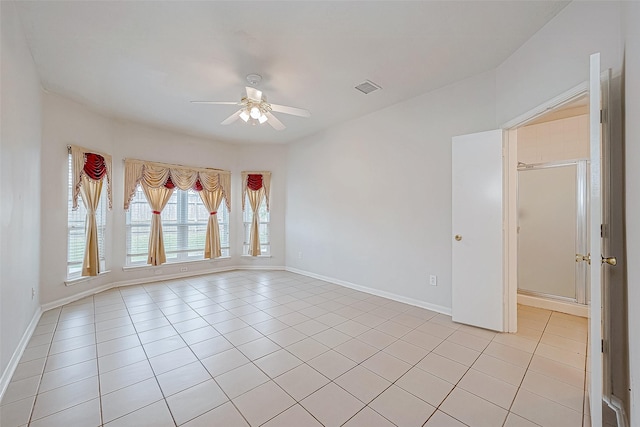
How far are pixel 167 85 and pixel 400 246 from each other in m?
3.72

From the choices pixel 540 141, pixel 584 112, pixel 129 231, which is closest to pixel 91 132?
pixel 129 231

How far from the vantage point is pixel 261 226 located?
604 cm

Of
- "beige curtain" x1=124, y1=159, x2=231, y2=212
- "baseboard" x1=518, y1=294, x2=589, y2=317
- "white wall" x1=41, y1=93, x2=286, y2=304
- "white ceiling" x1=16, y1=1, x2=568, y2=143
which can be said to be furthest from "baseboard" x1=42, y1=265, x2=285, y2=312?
"baseboard" x1=518, y1=294, x2=589, y2=317

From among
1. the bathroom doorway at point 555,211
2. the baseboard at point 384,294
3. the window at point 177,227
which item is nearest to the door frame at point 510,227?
the baseboard at point 384,294

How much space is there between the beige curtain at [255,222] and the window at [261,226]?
0.09 meters

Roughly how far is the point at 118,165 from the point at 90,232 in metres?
1.26

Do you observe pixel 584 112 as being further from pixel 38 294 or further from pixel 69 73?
pixel 38 294

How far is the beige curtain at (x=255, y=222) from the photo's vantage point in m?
5.90

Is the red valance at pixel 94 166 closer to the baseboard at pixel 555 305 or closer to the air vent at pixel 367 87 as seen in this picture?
the air vent at pixel 367 87

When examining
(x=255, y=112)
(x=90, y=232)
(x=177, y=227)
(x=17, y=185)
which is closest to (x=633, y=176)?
(x=255, y=112)

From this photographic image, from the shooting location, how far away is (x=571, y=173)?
361 centimetres

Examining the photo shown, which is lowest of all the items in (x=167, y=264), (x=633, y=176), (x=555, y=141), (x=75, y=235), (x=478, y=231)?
(x=167, y=264)

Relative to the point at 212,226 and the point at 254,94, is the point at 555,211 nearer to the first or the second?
the point at 254,94

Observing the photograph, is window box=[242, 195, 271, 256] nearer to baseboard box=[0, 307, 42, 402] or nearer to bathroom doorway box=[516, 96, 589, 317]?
baseboard box=[0, 307, 42, 402]
